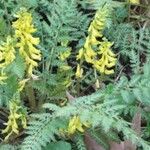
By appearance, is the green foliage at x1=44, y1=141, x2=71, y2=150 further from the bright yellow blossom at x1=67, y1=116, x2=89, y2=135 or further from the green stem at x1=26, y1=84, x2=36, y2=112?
the green stem at x1=26, y1=84, x2=36, y2=112

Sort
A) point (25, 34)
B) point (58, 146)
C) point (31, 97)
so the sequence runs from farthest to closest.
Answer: point (31, 97) → point (58, 146) → point (25, 34)

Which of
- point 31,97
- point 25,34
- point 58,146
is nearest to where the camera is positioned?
point 25,34

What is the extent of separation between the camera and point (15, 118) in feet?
6.30

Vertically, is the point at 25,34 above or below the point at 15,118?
above

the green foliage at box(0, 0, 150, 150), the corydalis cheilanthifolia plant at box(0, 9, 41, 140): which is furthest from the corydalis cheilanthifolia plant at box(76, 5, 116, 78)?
the corydalis cheilanthifolia plant at box(0, 9, 41, 140)

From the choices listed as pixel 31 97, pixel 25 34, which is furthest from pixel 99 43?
pixel 31 97

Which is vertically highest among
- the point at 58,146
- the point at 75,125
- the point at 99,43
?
the point at 99,43

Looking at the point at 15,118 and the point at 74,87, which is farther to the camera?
the point at 74,87

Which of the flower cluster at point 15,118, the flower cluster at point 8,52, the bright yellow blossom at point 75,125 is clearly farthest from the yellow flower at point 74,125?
the flower cluster at point 8,52

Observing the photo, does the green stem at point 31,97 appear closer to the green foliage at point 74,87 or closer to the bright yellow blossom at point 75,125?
the green foliage at point 74,87

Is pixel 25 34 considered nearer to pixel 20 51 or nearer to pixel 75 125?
pixel 20 51

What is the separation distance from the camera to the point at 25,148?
1.77 meters

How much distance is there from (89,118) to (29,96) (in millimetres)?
477

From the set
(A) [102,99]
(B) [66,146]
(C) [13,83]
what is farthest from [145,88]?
(C) [13,83]
